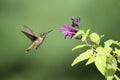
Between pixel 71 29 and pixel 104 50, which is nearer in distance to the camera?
pixel 104 50

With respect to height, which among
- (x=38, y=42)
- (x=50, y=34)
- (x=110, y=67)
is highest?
(x=38, y=42)

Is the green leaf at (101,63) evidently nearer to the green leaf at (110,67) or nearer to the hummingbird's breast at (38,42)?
the green leaf at (110,67)

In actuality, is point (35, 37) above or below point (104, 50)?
above

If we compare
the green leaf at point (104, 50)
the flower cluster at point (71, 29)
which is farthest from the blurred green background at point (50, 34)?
the green leaf at point (104, 50)

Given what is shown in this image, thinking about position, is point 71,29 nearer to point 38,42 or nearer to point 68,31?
point 68,31

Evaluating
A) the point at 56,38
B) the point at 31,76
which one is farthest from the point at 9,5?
the point at 31,76

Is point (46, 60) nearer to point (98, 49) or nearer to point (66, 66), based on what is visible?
point (66, 66)

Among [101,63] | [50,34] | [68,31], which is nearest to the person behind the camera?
[101,63]

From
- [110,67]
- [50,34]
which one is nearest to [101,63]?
[110,67]

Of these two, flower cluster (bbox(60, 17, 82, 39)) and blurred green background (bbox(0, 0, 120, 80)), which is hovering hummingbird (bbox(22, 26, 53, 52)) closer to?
flower cluster (bbox(60, 17, 82, 39))
